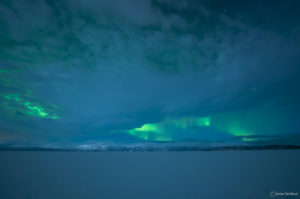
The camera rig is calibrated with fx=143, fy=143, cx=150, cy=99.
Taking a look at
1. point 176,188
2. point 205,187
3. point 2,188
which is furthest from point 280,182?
point 2,188

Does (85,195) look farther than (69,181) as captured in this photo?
No

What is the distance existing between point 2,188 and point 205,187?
12.4m

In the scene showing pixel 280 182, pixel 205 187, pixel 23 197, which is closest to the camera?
pixel 23 197

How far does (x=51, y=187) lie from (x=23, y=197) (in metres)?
1.64

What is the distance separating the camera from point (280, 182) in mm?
9367

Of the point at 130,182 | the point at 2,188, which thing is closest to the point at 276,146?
the point at 130,182

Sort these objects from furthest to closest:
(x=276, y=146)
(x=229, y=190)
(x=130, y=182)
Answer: (x=276, y=146)
(x=130, y=182)
(x=229, y=190)

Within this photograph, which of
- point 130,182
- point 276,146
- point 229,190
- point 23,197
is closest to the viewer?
point 23,197

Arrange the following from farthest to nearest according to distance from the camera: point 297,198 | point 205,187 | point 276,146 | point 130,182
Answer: point 276,146 → point 130,182 → point 205,187 → point 297,198

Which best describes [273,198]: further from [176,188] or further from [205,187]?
[176,188]

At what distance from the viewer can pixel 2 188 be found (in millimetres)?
8719

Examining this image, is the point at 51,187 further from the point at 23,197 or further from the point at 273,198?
the point at 273,198

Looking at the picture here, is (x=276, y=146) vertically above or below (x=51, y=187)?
below

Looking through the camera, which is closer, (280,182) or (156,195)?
(156,195)
